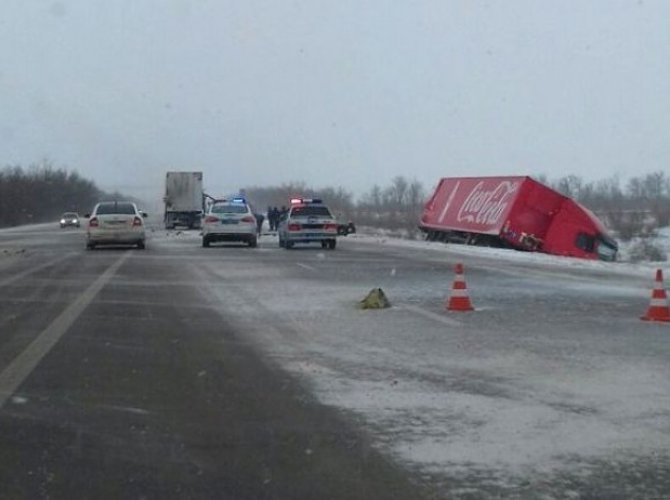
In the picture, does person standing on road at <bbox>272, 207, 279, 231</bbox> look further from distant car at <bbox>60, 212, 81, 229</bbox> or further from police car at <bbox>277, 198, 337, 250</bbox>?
distant car at <bbox>60, 212, 81, 229</bbox>

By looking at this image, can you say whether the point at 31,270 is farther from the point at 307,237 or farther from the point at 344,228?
the point at 344,228

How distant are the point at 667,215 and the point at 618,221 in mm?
23925

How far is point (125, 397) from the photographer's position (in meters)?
10.2

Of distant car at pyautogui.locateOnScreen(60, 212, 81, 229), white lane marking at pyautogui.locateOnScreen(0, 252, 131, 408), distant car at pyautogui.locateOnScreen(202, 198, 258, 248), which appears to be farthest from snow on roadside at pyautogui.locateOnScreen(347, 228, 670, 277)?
distant car at pyautogui.locateOnScreen(60, 212, 81, 229)

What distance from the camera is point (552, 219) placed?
140 feet

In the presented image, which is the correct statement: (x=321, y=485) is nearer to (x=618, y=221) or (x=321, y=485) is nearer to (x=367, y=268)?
(x=367, y=268)

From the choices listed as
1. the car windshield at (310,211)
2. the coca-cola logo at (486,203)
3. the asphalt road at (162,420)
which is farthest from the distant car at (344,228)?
the asphalt road at (162,420)

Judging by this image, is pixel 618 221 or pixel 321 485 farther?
pixel 618 221

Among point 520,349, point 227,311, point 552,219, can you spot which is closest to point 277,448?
point 520,349

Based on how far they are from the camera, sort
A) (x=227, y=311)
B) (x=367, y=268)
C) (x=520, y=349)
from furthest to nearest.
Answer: (x=367, y=268) < (x=227, y=311) < (x=520, y=349)

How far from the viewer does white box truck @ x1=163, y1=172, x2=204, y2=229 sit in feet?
248

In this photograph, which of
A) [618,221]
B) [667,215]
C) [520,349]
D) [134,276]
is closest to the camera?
[520,349]

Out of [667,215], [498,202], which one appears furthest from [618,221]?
[498,202]

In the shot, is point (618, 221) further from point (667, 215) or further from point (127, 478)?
point (127, 478)
